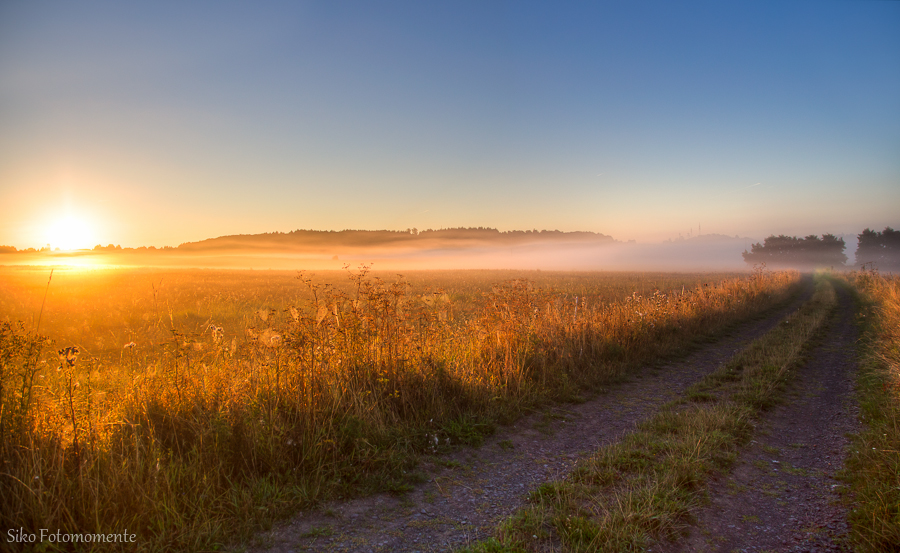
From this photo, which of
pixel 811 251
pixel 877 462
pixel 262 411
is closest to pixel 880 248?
pixel 811 251

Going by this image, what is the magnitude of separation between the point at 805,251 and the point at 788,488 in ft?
521

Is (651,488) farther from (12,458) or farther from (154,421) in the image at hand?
(12,458)

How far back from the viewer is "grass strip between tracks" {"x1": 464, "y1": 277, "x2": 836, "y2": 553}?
10.8 ft

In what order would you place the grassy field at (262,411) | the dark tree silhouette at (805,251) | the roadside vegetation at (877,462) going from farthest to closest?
the dark tree silhouette at (805,251), the grassy field at (262,411), the roadside vegetation at (877,462)

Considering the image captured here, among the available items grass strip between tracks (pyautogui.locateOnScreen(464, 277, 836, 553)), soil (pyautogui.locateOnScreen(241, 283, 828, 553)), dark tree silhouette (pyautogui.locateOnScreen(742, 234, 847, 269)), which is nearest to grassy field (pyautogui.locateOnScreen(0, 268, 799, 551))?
soil (pyautogui.locateOnScreen(241, 283, 828, 553))

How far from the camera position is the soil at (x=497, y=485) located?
3445mm

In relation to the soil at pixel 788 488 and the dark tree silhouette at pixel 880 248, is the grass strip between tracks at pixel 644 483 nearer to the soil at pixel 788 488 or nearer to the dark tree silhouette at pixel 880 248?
the soil at pixel 788 488

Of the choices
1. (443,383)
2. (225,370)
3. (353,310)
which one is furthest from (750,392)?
(225,370)

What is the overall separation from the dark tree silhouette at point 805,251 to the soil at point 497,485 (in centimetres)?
14519

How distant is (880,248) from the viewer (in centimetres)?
10250

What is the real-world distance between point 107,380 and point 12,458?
10.5ft

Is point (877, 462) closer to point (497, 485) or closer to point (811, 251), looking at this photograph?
point (497, 485)

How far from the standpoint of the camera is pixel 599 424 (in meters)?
6.21

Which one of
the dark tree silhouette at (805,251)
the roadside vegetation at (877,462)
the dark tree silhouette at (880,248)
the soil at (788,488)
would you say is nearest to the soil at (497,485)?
the soil at (788,488)
